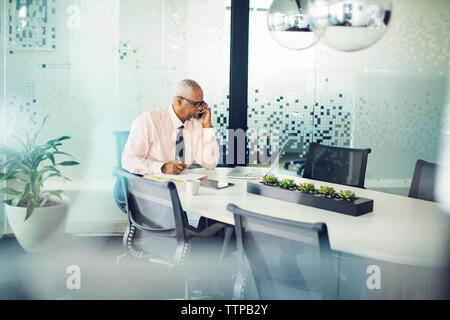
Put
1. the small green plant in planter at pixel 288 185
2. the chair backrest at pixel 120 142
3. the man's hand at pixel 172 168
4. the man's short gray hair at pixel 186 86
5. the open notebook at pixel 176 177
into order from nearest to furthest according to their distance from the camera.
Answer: the small green plant in planter at pixel 288 185, the open notebook at pixel 176 177, the man's hand at pixel 172 168, the man's short gray hair at pixel 186 86, the chair backrest at pixel 120 142

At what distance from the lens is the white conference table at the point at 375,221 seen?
178cm

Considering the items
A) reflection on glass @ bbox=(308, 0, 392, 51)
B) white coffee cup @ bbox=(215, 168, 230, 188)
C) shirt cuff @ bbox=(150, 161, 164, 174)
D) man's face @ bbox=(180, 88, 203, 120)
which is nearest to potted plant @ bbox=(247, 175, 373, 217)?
white coffee cup @ bbox=(215, 168, 230, 188)

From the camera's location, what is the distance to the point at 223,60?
A: 4.43 m

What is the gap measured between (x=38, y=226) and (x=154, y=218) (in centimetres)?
175

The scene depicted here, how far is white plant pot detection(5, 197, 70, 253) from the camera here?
143 inches

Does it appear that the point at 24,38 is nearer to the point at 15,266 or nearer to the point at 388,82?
the point at 15,266

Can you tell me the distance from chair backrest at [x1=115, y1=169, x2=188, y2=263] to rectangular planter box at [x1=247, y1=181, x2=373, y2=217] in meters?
0.52

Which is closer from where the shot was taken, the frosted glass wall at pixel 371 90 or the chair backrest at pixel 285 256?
the chair backrest at pixel 285 256

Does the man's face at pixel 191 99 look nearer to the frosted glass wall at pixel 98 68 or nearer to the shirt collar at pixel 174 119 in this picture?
the shirt collar at pixel 174 119

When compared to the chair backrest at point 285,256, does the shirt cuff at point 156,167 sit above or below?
above

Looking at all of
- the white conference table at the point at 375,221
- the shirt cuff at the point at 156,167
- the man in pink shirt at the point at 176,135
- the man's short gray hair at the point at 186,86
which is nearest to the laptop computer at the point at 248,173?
the white conference table at the point at 375,221

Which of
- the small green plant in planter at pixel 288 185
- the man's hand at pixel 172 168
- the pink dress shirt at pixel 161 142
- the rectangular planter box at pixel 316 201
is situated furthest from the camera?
the pink dress shirt at pixel 161 142

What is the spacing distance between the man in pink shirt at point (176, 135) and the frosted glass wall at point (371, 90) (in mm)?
1087
